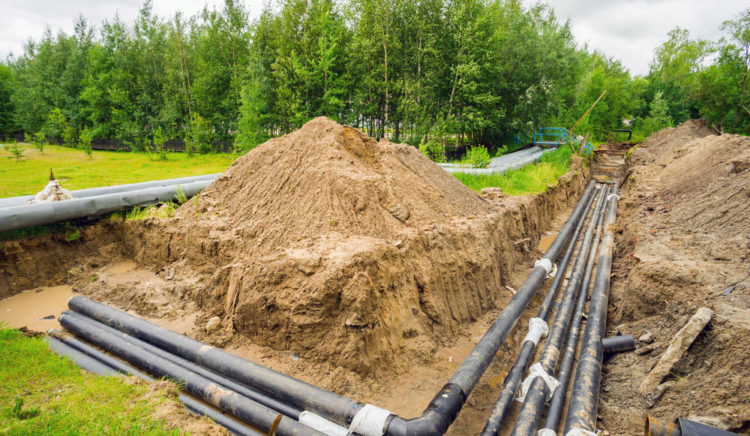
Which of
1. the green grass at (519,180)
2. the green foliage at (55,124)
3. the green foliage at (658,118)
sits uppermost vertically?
the green foliage at (658,118)

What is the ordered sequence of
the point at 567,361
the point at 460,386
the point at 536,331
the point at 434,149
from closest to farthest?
the point at 460,386 < the point at 567,361 < the point at 536,331 < the point at 434,149

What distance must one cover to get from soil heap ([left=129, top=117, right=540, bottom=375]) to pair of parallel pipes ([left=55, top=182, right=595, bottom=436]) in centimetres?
61

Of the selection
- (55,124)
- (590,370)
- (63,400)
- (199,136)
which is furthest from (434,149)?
(55,124)

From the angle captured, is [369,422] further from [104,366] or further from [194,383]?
[104,366]

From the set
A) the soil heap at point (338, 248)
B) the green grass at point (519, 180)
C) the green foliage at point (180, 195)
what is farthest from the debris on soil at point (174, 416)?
the green grass at point (519, 180)

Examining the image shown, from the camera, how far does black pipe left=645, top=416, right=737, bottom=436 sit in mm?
2329

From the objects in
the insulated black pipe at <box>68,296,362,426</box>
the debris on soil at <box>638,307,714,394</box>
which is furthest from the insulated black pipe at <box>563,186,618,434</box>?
the insulated black pipe at <box>68,296,362,426</box>

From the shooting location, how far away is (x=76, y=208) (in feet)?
20.7

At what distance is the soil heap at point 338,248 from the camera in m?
4.02

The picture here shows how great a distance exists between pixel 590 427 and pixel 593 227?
9001 mm

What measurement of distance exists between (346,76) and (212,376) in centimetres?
1725

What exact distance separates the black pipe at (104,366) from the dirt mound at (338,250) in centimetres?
89

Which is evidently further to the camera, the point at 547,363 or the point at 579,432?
the point at 547,363

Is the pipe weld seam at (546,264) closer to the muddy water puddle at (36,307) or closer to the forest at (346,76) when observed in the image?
the muddy water puddle at (36,307)
